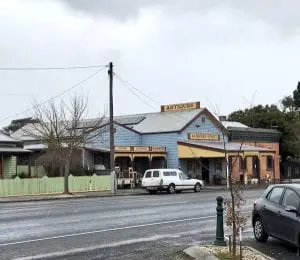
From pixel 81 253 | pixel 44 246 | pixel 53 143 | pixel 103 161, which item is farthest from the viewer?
pixel 103 161

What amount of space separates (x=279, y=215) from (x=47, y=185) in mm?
28397

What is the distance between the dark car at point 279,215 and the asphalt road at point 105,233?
0.84 m

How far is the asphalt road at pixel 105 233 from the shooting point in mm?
11625

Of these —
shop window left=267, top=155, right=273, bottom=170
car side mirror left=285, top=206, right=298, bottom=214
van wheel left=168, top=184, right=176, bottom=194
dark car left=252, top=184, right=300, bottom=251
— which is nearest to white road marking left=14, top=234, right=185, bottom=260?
dark car left=252, top=184, right=300, bottom=251

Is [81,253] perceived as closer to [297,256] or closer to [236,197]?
[236,197]

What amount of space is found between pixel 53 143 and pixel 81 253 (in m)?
26.4

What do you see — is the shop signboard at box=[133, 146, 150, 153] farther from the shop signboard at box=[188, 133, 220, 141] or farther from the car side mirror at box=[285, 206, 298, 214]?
the car side mirror at box=[285, 206, 298, 214]

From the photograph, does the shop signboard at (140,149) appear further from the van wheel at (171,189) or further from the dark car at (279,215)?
the dark car at (279,215)

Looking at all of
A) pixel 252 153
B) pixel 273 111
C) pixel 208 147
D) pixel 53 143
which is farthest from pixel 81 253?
pixel 273 111

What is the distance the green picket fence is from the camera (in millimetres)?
36219

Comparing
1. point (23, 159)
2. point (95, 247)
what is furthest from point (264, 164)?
point (95, 247)

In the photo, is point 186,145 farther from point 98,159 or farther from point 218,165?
point 98,159

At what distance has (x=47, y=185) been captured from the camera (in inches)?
1511

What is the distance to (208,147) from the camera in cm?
4934
